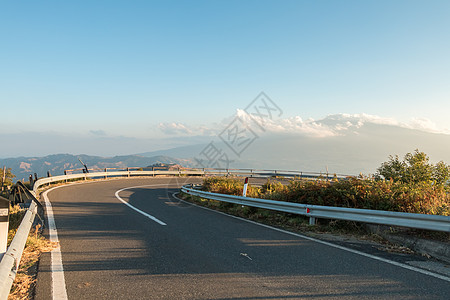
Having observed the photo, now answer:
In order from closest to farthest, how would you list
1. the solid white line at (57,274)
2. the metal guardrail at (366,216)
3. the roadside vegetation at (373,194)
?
1. the solid white line at (57,274)
2. the metal guardrail at (366,216)
3. the roadside vegetation at (373,194)

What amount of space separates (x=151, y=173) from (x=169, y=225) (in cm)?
2857

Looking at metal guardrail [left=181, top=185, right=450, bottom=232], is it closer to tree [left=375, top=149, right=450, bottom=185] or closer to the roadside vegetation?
the roadside vegetation

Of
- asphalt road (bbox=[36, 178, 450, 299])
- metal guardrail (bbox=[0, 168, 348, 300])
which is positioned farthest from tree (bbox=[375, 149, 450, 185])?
asphalt road (bbox=[36, 178, 450, 299])

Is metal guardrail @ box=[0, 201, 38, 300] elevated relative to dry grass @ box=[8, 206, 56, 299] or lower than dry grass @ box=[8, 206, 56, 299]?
elevated

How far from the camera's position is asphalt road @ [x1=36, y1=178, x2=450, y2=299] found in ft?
12.6

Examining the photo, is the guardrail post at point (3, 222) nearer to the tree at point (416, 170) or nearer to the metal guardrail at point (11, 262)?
the metal guardrail at point (11, 262)

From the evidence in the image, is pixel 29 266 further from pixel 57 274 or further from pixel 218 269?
pixel 218 269

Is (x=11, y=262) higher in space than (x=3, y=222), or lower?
lower

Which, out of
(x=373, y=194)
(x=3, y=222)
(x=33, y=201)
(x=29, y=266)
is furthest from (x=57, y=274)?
(x=373, y=194)

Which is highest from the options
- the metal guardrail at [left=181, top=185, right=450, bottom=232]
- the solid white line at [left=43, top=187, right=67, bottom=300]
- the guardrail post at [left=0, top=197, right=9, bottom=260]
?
the guardrail post at [left=0, top=197, right=9, bottom=260]

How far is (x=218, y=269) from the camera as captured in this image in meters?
4.67

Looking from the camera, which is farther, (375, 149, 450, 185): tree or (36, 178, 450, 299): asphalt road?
(375, 149, 450, 185): tree

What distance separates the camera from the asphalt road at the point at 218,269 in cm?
384

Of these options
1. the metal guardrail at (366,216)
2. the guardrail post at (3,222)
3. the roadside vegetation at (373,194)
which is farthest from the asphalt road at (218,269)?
the roadside vegetation at (373,194)
